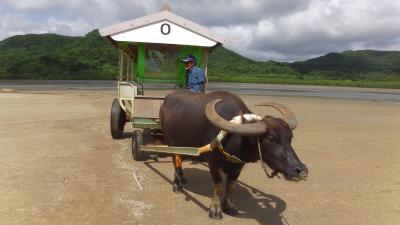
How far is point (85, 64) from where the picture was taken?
63625 millimetres

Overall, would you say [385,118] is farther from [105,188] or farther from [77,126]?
[105,188]

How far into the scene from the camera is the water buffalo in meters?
4.76

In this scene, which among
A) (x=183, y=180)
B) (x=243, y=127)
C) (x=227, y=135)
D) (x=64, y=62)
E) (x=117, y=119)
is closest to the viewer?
(x=243, y=127)

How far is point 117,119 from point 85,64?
182ft

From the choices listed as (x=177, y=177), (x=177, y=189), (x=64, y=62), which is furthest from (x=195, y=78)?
(x=64, y=62)

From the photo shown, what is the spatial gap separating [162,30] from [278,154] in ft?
16.8

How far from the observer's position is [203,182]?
7582 mm

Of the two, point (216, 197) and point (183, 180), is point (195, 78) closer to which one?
point (183, 180)

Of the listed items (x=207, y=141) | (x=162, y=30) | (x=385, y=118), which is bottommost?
(x=385, y=118)

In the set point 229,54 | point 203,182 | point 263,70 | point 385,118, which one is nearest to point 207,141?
point 203,182

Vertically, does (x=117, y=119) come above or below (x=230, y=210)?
above

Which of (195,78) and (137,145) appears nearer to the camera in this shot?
(195,78)

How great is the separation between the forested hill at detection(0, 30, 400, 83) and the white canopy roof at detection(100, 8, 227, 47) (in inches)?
899

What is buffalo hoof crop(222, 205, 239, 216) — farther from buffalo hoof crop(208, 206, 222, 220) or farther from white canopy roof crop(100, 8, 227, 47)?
white canopy roof crop(100, 8, 227, 47)
